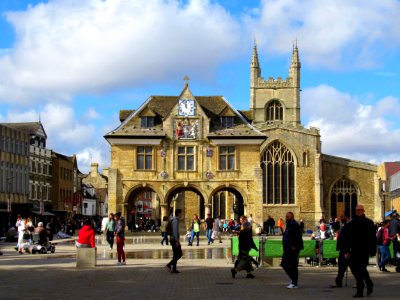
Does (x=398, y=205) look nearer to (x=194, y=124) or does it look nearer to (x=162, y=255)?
(x=194, y=124)

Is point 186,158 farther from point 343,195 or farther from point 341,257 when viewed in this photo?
point 341,257

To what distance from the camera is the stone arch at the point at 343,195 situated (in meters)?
81.8

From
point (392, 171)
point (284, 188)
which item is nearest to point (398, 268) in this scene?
point (284, 188)

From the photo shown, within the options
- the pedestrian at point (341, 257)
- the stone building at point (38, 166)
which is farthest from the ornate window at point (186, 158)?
the pedestrian at point (341, 257)

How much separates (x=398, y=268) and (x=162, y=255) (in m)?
11.1

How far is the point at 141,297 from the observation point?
15.6m

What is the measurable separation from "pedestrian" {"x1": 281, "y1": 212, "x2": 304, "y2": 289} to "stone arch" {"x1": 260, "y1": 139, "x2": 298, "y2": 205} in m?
61.2

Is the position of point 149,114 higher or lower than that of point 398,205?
higher

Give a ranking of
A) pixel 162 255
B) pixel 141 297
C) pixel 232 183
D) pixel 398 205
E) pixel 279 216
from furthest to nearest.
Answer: pixel 398 205 < pixel 279 216 < pixel 232 183 < pixel 162 255 < pixel 141 297

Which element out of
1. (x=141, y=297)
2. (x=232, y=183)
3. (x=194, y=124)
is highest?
(x=194, y=124)

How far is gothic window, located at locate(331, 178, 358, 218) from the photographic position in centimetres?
8194

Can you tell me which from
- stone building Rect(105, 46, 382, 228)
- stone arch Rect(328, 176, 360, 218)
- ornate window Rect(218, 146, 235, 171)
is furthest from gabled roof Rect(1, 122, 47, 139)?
stone arch Rect(328, 176, 360, 218)

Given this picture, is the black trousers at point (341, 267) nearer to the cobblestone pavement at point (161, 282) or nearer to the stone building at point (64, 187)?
the cobblestone pavement at point (161, 282)

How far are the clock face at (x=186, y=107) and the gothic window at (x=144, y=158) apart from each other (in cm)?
364
